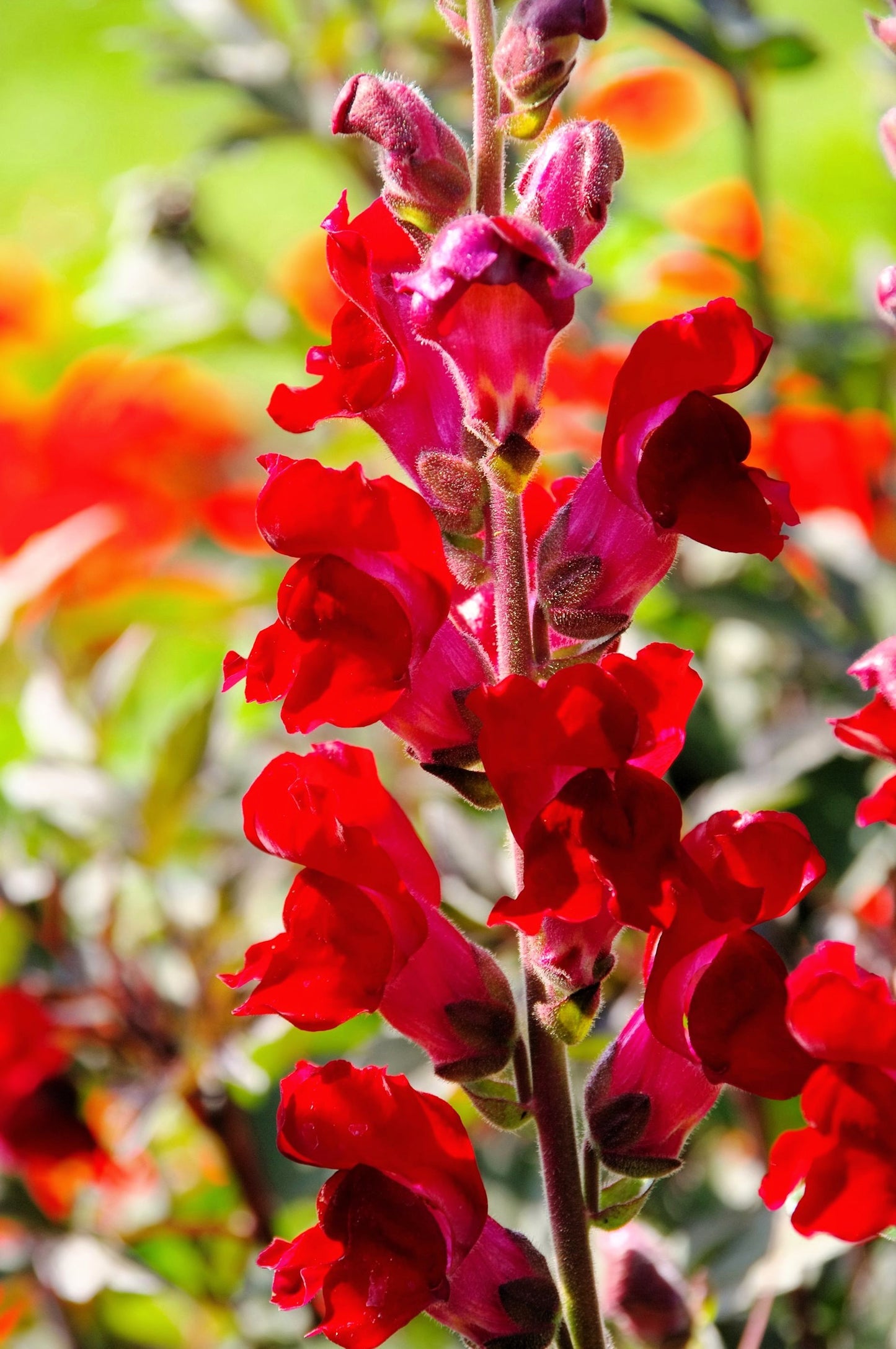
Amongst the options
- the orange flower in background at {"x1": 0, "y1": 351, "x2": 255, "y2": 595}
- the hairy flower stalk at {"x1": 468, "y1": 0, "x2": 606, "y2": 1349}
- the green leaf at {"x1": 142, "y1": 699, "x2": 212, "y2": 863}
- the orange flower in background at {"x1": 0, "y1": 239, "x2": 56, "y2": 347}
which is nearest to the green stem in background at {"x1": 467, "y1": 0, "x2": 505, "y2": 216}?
the hairy flower stalk at {"x1": 468, "y1": 0, "x2": 606, "y2": 1349}

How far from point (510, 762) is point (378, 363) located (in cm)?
13

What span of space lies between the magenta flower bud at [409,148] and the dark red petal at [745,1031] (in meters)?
0.24

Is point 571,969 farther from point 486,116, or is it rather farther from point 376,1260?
point 486,116

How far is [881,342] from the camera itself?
3.54 ft

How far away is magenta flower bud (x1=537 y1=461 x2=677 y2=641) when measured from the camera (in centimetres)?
48

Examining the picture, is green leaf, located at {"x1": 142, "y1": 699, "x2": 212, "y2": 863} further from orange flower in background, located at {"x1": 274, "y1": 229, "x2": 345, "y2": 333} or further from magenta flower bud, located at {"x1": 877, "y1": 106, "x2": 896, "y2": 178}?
magenta flower bud, located at {"x1": 877, "y1": 106, "x2": 896, "y2": 178}

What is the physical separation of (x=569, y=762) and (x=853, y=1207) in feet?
0.48

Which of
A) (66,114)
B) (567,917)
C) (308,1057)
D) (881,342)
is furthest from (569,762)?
(66,114)

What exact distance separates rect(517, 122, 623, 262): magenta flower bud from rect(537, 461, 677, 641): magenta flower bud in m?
0.07

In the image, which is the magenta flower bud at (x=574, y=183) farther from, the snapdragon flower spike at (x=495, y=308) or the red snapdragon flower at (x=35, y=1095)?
the red snapdragon flower at (x=35, y=1095)

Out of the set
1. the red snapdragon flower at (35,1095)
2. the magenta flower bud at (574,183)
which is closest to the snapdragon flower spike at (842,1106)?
the magenta flower bud at (574,183)

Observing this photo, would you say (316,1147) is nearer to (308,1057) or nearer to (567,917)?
(567,917)

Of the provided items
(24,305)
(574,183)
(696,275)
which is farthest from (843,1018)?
(24,305)

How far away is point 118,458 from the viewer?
4.93 ft
